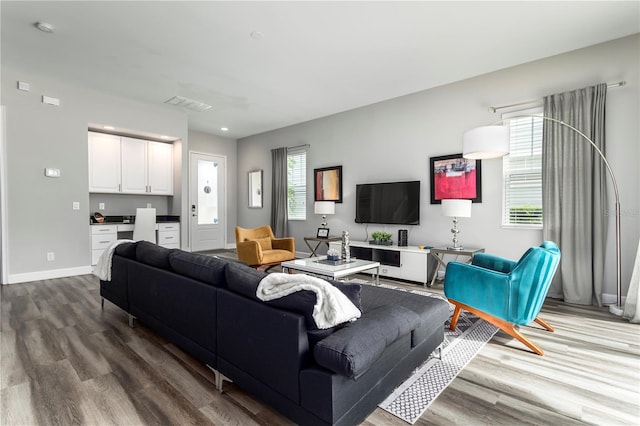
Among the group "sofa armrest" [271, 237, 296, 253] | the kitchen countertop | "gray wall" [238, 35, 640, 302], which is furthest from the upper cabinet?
"sofa armrest" [271, 237, 296, 253]

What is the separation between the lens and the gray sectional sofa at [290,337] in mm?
1350

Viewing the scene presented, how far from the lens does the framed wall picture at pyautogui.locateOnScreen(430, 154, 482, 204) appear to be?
432 cm

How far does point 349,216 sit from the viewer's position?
19.1ft

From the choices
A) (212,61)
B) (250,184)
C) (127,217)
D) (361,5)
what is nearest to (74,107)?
(127,217)

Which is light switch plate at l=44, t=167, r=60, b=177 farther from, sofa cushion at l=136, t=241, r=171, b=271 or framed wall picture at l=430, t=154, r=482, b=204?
framed wall picture at l=430, t=154, r=482, b=204

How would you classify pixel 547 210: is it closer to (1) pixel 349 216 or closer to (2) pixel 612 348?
(2) pixel 612 348

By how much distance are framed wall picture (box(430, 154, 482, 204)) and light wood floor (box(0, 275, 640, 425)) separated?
2004 mm

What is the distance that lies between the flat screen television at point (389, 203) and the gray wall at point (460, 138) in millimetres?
136

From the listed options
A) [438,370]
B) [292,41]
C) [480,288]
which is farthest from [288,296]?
[292,41]

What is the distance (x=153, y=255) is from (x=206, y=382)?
1.10 m

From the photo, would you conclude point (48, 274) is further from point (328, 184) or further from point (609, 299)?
point (609, 299)

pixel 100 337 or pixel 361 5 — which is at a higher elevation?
pixel 361 5

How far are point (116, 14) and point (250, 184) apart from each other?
16.4 ft

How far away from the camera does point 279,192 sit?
6.89 meters
